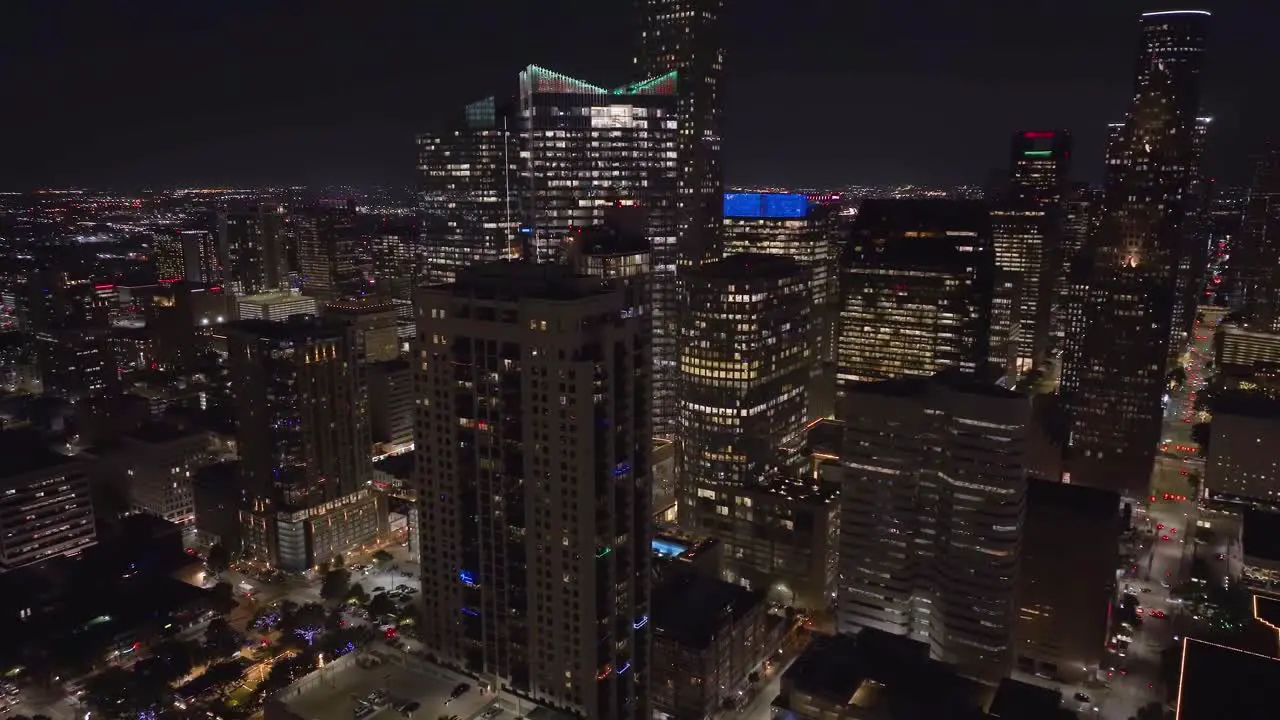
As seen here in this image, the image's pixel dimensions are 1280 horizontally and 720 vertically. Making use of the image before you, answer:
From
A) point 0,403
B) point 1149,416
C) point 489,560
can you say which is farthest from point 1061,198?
point 0,403

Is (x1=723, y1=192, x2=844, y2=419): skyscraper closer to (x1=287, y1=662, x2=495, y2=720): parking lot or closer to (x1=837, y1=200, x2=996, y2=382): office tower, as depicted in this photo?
(x1=837, y1=200, x2=996, y2=382): office tower

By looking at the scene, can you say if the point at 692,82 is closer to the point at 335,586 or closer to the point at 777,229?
the point at 777,229

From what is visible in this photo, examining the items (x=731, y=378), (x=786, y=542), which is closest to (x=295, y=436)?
(x=731, y=378)

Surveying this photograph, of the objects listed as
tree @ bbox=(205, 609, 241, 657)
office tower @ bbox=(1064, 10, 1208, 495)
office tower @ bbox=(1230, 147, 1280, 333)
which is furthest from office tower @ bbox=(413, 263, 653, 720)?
office tower @ bbox=(1230, 147, 1280, 333)

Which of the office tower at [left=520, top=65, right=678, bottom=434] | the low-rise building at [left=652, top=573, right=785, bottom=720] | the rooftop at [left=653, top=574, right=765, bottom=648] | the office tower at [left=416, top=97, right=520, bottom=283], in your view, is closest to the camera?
the low-rise building at [left=652, top=573, right=785, bottom=720]

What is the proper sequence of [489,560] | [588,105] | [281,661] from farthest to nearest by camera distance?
1. [588,105]
2. [281,661]
3. [489,560]

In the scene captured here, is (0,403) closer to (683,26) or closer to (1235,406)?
(683,26)

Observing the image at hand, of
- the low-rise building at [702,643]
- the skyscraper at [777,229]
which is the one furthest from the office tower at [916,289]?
the low-rise building at [702,643]
